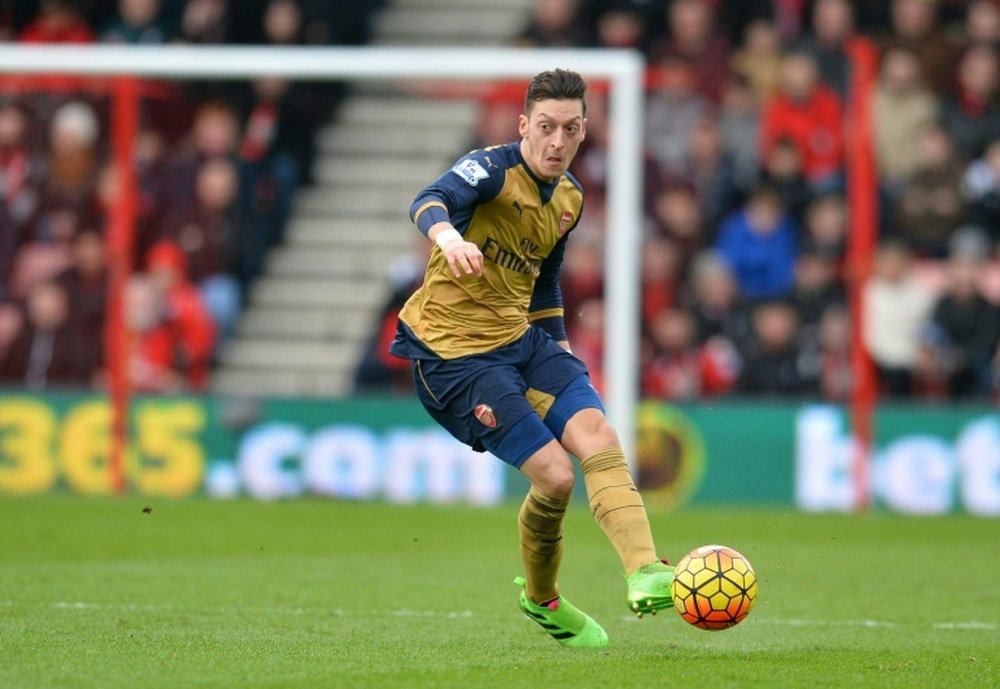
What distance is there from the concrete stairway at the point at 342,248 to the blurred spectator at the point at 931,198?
4013mm

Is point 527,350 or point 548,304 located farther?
point 548,304

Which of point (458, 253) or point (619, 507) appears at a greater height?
point (458, 253)

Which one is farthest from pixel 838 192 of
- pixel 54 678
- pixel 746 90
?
pixel 54 678

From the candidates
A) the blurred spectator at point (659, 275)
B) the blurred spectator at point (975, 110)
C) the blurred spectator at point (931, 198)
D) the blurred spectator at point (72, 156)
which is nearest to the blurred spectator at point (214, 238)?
the blurred spectator at point (72, 156)

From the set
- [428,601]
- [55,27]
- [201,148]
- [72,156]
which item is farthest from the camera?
[55,27]

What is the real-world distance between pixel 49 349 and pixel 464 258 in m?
10.9

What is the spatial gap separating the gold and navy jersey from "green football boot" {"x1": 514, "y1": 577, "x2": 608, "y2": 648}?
1166mm

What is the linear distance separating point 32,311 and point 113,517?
3.46 metres

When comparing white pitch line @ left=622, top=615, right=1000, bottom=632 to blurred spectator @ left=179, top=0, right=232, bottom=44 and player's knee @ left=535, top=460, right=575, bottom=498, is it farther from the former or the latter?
blurred spectator @ left=179, top=0, right=232, bottom=44

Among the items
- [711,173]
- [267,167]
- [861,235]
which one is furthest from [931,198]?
[267,167]

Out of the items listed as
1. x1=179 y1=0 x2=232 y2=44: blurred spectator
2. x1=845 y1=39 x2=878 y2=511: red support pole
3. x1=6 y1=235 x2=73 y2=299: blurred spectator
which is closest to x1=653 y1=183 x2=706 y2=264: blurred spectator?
x1=845 y1=39 x2=878 y2=511: red support pole

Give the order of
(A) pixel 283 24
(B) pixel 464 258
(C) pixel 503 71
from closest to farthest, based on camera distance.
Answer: (B) pixel 464 258
(C) pixel 503 71
(A) pixel 283 24

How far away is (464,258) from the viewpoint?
684 cm

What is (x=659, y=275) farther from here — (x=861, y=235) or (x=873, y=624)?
(x=873, y=624)
